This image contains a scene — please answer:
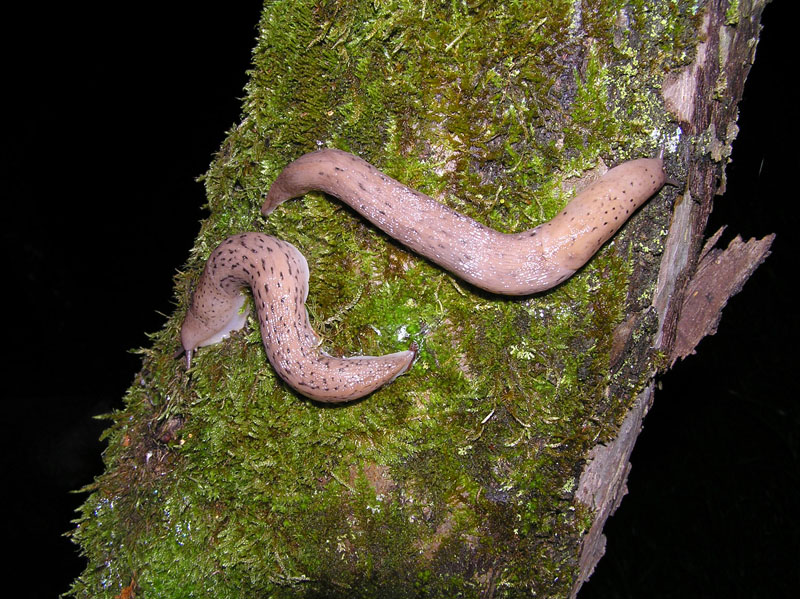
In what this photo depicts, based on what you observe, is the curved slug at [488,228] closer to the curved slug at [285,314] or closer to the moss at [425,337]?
the moss at [425,337]

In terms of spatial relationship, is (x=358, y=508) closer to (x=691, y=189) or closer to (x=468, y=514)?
(x=468, y=514)

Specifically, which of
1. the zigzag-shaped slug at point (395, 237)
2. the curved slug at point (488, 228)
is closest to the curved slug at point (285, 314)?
the zigzag-shaped slug at point (395, 237)

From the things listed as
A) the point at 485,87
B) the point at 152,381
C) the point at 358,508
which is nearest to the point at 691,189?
the point at 485,87

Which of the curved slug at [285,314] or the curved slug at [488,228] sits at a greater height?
the curved slug at [488,228]

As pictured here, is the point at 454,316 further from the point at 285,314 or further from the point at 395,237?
the point at 285,314

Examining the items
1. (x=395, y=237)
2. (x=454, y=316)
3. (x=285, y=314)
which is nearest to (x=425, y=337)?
(x=454, y=316)

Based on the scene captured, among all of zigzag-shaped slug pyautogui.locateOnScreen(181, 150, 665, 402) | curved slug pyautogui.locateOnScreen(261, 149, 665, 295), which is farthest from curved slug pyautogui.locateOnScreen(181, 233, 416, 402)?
curved slug pyautogui.locateOnScreen(261, 149, 665, 295)
